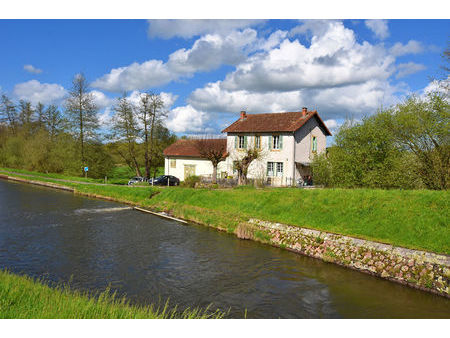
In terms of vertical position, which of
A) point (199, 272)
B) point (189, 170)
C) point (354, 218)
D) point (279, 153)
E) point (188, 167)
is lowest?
point (199, 272)

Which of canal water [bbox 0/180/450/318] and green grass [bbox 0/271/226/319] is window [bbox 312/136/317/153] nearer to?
canal water [bbox 0/180/450/318]

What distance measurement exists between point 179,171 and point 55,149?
22.5 metres

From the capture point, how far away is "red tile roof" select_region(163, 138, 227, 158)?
39.4m

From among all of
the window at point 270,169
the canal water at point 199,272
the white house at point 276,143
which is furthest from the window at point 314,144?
the canal water at point 199,272

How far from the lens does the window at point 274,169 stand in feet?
112

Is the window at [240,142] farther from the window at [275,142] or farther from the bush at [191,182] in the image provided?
the bush at [191,182]

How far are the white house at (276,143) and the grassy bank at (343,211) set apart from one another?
9856mm

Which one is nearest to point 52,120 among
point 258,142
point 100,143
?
point 100,143

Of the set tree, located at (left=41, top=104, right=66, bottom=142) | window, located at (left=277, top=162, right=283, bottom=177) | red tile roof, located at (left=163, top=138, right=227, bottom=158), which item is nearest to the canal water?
window, located at (left=277, top=162, right=283, bottom=177)

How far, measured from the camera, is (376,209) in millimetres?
16500

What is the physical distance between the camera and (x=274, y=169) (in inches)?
1361

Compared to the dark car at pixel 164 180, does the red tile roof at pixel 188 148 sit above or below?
above

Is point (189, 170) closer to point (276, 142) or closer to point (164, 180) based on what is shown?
point (164, 180)

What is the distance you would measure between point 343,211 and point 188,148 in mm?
26295
